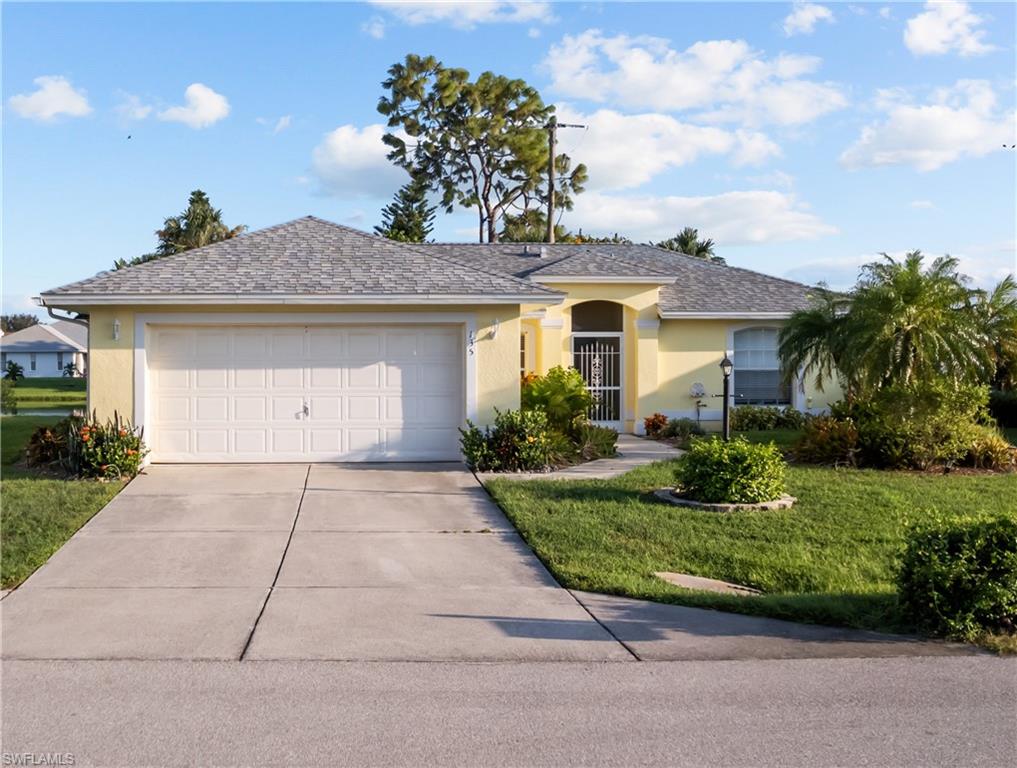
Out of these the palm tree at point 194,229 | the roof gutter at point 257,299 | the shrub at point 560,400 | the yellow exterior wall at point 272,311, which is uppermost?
the palm tree at point 194,229

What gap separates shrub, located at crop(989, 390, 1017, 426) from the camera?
21781mm

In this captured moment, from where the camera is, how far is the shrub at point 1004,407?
71.5 ft

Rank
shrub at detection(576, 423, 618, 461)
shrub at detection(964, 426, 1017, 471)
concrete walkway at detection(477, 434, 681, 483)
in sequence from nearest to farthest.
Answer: concrete walkway at detection(477, 434, 681, 483)
shrub at detection(964, 426, 1017, 471)
shrub at detection(576, 423, 618, 461)

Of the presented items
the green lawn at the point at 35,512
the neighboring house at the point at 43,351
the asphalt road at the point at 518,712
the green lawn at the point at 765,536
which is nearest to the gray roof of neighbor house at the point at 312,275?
the green lawn at the point at 35,512

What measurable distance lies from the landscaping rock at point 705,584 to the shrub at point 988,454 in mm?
7634

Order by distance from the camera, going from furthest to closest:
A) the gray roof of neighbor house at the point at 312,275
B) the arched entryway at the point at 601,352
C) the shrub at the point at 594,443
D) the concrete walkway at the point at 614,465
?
the arched entryway at the point at 601,352
the shrub at the point at 594,443
the gray roof of neighbor house at the point at 312,275
the concrete walkway at the point at 614,465

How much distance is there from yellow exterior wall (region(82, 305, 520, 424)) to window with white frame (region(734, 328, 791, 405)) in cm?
761

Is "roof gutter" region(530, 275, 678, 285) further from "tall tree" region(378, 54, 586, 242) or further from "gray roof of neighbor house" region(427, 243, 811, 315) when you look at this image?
"tall tree" region(378, 54, 586, 242)

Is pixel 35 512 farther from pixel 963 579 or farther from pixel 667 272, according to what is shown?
pixel 667 272

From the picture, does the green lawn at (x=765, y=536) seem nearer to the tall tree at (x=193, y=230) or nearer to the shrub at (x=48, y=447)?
the shrub at (x=48, y=447)

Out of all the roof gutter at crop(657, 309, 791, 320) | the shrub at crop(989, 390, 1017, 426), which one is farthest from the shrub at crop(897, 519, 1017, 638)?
the shrub at crop(989, 390, 1017, 426)

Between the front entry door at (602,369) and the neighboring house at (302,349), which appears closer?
the neighboring house at (302,349)

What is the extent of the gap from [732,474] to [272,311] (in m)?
7.14

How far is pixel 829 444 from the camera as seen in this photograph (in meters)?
A: 14.7
